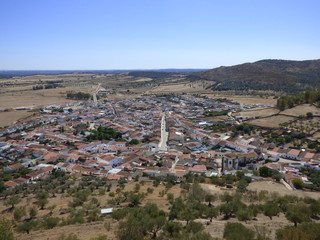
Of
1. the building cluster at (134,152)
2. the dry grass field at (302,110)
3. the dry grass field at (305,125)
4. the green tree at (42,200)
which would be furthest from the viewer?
the dry grass field at (302,110)

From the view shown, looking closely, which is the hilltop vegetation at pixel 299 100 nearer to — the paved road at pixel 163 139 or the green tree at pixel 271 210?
the paved road at pixel 163 139

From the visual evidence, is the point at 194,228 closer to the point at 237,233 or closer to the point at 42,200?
the point at 237,233

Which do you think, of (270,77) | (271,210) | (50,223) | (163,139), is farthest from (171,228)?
(270,77)

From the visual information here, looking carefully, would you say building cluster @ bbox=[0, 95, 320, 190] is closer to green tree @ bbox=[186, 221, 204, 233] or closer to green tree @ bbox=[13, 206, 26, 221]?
→ green tree @ bbox=[13, 206, 26, 221]

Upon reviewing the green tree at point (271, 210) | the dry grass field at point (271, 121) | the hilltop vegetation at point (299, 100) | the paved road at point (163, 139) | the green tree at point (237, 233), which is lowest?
the paved road at point (163, 139)

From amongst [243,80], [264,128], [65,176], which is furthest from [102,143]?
[243,80]

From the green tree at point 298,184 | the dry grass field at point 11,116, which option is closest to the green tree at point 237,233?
the green tree at point 298,184

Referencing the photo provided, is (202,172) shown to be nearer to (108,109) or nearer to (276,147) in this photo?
(276,147)
